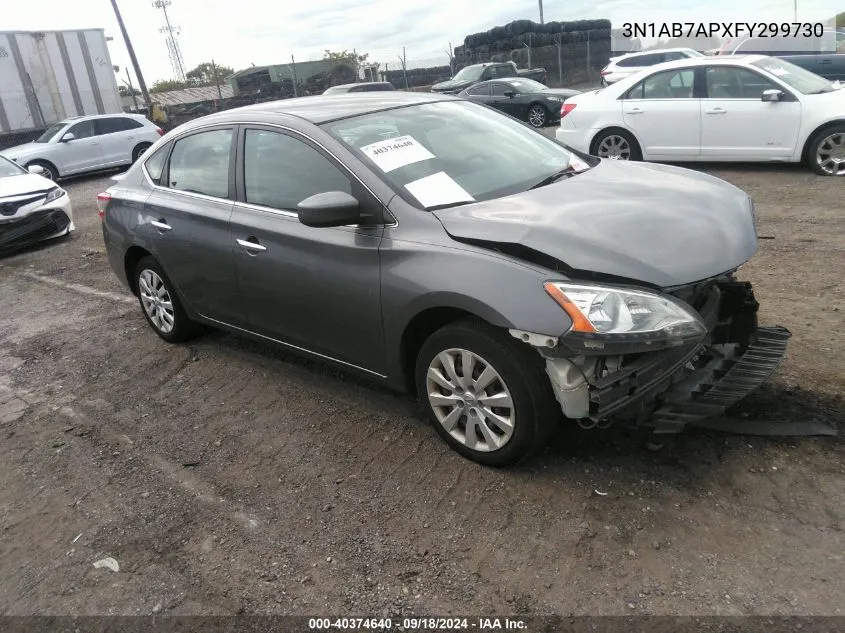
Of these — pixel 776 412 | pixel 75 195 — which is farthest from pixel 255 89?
pixel 776 412

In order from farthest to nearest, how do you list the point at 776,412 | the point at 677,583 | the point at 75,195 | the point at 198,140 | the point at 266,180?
the point at 75,195 → the point at 198,140 → the point at 266,180 → the point at 776,412 → the point at 677,583

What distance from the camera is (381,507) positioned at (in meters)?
2.94

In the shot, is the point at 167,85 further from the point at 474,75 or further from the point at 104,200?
the point at 104,200

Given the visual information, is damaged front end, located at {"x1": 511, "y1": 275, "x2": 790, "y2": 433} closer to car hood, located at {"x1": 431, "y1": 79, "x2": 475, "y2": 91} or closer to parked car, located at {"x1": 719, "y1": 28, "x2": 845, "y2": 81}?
parked car, located at {"x1": 719, "y1": 28, "x2": 845, "y2": 81}

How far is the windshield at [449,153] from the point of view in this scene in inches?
129

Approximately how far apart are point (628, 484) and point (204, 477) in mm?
2022

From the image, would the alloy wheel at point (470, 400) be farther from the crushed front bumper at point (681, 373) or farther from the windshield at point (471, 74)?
the windshield at point (471, 74)

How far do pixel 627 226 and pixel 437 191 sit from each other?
2.99 ft

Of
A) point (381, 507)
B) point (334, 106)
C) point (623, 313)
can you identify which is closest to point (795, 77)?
point (334, 106)

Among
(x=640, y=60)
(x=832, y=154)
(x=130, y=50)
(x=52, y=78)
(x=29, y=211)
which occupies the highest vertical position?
(x=130, y=50)

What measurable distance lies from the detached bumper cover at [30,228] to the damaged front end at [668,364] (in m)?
8.63

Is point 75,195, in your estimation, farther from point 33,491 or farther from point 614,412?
point 614,412

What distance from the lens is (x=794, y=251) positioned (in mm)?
5484

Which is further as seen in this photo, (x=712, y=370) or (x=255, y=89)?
(x=255, y=89)
